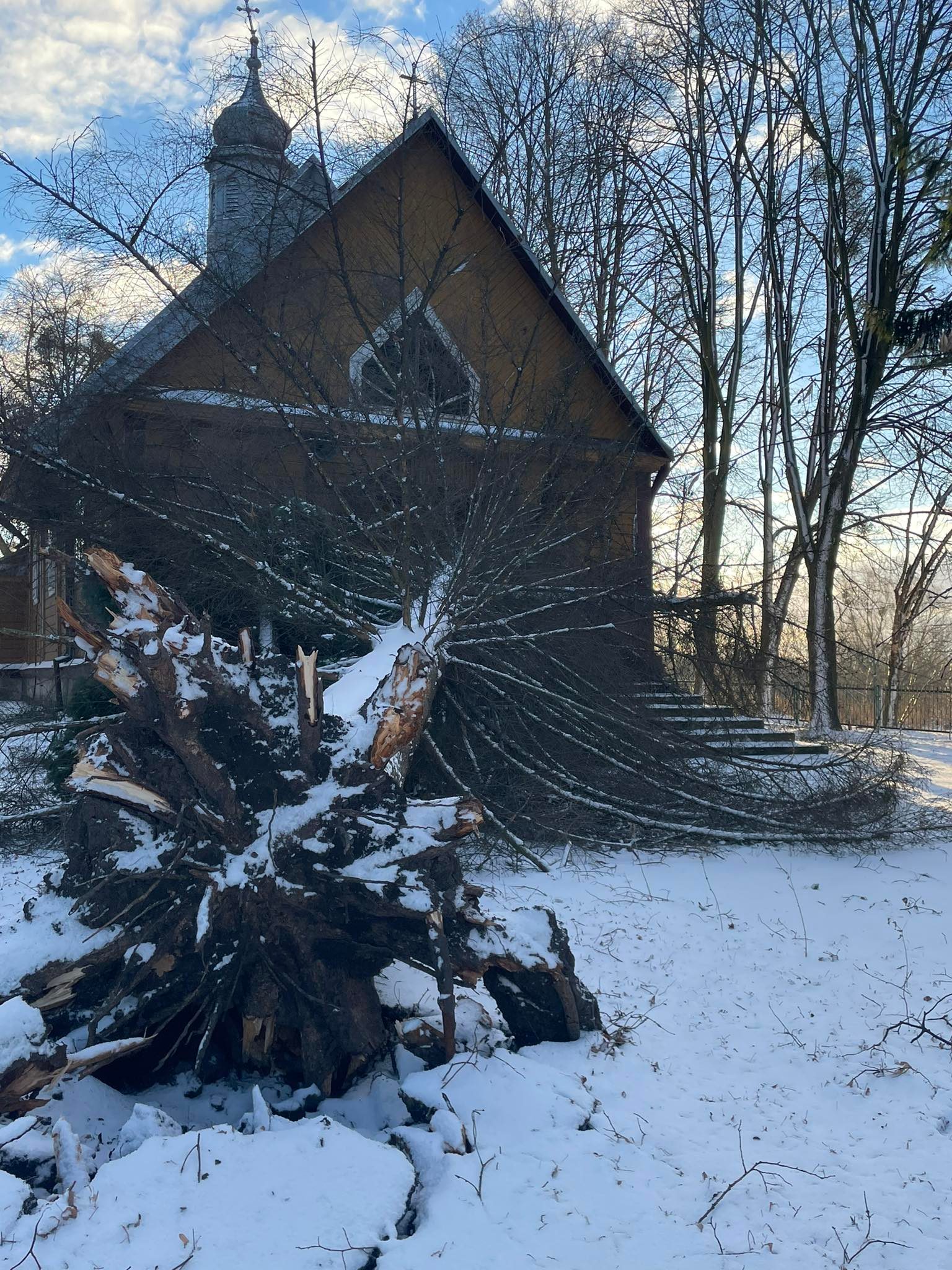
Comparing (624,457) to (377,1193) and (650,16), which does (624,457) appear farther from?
(650,16)

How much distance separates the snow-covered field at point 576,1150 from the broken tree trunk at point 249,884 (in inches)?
6.9

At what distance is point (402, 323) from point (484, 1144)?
5.24 m

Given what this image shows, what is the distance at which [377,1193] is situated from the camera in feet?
8.98

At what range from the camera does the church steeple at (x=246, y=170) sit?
7.11m

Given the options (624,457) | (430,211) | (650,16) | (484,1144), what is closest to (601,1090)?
(484,1144)

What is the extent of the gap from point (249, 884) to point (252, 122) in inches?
234

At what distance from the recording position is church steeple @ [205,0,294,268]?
23.3 ft

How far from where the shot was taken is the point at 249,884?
348 cm

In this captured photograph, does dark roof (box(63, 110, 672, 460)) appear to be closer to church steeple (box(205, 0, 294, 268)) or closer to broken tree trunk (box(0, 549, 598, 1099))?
church steeple (box(205, 0, 294, 268))

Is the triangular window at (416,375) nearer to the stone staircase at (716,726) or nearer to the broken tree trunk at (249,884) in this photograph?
the stone staircase at (716,726)

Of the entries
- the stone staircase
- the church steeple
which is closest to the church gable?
the church steeple

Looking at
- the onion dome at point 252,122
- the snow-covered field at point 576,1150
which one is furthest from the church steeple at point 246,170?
the snow-covered field at point 576,1150

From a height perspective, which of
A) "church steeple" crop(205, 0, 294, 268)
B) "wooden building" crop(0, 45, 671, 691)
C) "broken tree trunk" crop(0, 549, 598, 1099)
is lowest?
"broken tree trunk" crop(0, 549, 598, 1099)

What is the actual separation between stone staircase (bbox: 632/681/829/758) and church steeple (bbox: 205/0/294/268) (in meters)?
4.84
